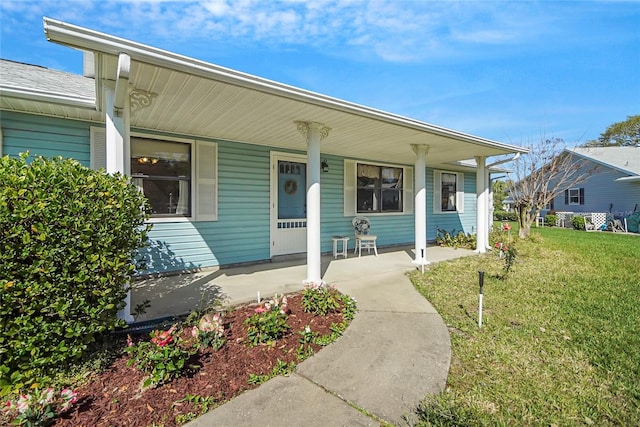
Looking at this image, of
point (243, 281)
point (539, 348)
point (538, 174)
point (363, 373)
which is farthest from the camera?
point (538, 174)

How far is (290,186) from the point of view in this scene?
6.73 m

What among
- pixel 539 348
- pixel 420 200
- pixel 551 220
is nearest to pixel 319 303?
pixel 539 348

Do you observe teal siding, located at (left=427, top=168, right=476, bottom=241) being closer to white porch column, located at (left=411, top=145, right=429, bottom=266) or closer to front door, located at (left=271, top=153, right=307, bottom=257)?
white porch column, located at (left=411, top=145, right=429, bottom=266)

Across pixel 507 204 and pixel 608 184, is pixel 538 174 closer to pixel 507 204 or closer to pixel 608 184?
pixel 608 184

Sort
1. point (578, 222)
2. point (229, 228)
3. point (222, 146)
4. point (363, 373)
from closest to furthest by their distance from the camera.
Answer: point (363, 373) < point (222, 146) < point (229, 228) < point (578, 222)

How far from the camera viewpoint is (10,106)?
380cm

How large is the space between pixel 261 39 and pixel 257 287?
442 cm

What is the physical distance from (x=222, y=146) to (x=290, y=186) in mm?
1692

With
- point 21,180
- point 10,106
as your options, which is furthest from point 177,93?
point 10,106

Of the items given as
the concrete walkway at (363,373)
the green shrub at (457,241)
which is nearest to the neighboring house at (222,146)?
the green shrub at (457,241)

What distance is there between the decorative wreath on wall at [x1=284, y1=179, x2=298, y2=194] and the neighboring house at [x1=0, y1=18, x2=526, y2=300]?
22 mm

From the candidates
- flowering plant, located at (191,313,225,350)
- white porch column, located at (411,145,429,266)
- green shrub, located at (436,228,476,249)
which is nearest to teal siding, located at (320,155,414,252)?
white porch column, located at (411,145,429,266)

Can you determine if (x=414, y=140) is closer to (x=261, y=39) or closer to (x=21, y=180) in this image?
(x=261, y=39)

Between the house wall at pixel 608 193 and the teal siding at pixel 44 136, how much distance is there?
75.5 ft
